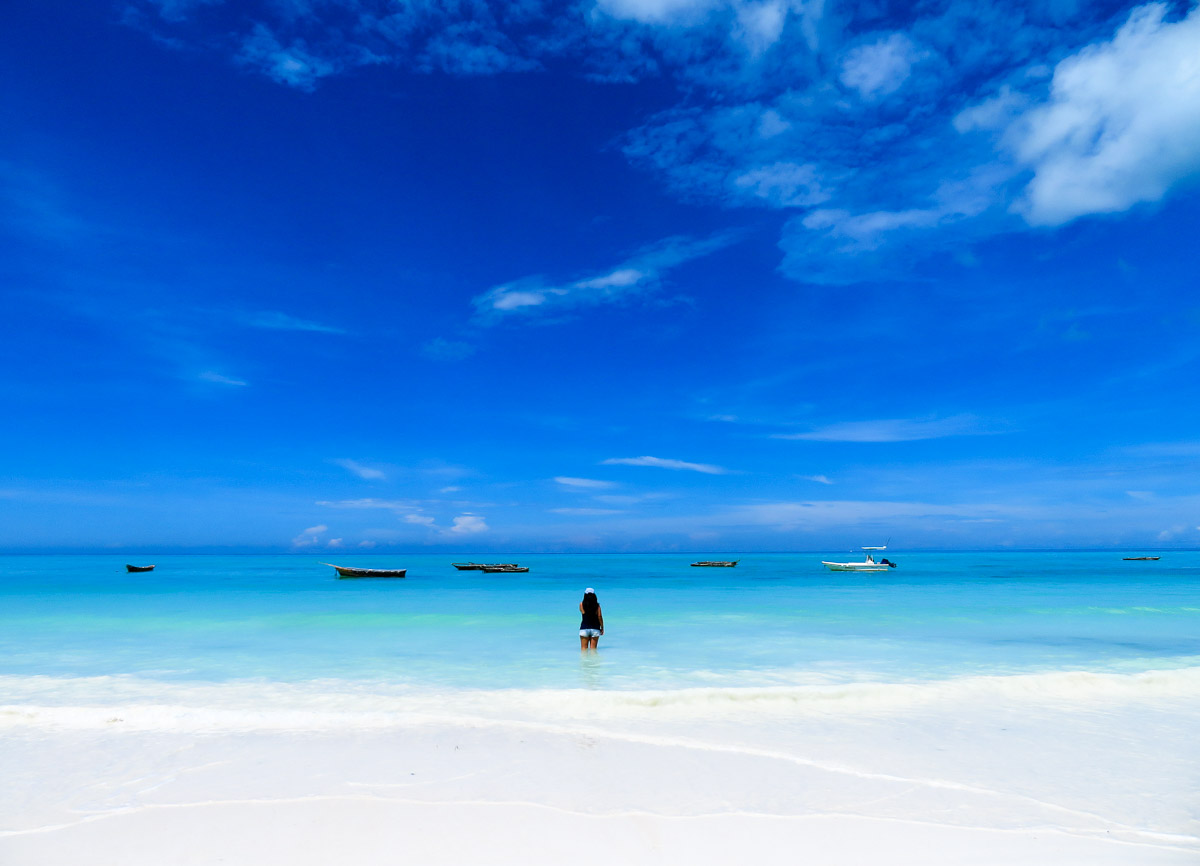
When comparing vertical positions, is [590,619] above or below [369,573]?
below

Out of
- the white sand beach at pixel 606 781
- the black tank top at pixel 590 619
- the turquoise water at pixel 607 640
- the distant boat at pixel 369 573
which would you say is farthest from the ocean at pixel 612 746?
the distant boat at pixel 369 573

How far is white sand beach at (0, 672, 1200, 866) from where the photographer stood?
5309 mm

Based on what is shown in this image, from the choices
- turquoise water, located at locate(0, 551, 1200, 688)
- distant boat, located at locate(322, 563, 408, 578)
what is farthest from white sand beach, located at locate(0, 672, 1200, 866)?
distant boat, located at locate(322, 563, 408, 578)

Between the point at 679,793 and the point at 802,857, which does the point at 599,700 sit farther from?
the point at 802,857

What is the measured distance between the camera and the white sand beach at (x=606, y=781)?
17.4 ft

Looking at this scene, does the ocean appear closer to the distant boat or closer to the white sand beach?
the white sand beach

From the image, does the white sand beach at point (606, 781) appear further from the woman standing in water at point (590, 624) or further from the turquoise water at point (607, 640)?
the woman standing in water at point (590, 624)

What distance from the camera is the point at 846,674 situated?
13391mm

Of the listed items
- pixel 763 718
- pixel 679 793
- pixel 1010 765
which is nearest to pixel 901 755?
pixel 1010 765

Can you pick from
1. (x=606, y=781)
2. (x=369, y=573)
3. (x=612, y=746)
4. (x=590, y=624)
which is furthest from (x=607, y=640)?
(x=369, y=573)

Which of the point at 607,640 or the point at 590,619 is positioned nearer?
the point at 590,619

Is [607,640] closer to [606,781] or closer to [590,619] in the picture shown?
[590,619]

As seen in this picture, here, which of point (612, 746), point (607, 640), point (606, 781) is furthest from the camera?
point (607, 640)

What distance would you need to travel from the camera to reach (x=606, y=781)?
6879mm
